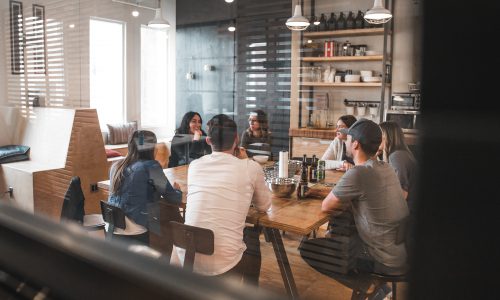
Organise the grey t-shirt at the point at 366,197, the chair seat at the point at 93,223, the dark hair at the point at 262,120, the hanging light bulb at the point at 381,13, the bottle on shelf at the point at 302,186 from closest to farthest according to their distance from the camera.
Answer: the hanging light bulb at the point at 381,13 → the chair seat at the point at 93,223 → the grey t-shirt at the point at 366,197 → the bottle on shelf at the point at 302,186 → the dark hair at the point at 262,120

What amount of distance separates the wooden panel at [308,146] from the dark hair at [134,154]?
78 centimetres

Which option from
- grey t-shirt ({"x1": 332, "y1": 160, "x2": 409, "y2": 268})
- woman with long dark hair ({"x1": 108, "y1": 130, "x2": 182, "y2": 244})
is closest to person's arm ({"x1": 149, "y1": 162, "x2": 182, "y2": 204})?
woman with long dark hair ({"x1": 108, "y1": 130, "x2": 182, "y2": 244})

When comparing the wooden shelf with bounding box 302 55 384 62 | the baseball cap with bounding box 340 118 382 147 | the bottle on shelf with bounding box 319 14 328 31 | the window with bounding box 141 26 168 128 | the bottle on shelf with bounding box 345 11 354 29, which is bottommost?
the baseball cap with bounding box 340 118 382 147

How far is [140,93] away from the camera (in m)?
2.31

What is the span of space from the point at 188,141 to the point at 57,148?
0.61 m

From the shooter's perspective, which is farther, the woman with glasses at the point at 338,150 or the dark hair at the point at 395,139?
the woman with glasses at the point at 338,150

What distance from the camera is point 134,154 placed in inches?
78.2

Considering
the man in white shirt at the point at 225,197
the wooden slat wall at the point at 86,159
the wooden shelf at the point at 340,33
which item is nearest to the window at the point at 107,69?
the wooden slat wall at the point at 86,159

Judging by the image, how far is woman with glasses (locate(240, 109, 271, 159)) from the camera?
2.07m

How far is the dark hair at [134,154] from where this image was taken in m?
1.97

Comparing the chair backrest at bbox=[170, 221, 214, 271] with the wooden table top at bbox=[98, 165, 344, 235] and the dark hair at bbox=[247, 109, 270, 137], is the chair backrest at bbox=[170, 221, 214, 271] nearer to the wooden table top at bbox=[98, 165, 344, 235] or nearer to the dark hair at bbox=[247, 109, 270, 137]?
the wooden table top at bbox=[98, 165, 344, 235]

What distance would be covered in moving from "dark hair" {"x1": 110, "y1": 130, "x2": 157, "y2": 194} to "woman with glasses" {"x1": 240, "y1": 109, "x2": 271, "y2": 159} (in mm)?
431

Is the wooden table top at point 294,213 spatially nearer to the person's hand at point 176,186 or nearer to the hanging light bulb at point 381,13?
the person's hand at point 176,186

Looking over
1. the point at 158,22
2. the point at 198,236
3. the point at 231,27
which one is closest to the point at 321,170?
the point at 198,236
